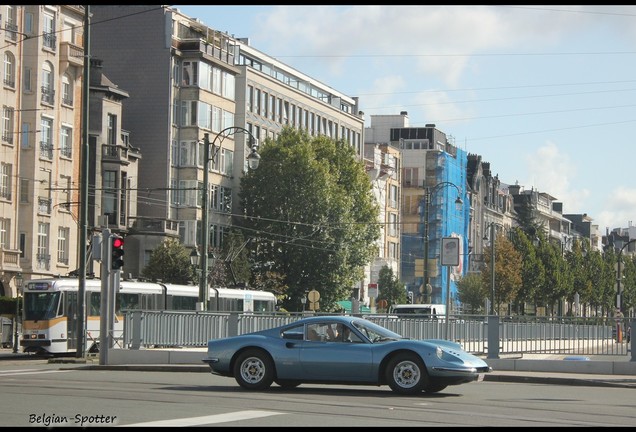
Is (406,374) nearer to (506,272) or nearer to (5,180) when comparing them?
(5,180)

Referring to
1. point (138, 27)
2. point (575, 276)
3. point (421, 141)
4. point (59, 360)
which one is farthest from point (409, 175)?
point (59, 360)

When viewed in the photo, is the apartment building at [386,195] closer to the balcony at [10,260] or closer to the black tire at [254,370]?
the balcony at [10,260]

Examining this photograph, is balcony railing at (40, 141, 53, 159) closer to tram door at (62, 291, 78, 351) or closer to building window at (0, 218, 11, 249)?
building window at (0, 218, 11, 249)

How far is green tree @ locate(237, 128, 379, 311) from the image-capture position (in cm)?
8412

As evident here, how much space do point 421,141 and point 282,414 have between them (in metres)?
124

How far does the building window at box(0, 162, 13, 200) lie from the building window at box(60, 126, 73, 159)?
15.2 ft

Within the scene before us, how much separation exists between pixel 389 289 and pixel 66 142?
42.5m

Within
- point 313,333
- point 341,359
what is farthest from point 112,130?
point 341,359

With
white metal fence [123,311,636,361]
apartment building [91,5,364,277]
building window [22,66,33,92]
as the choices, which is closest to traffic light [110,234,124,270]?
white metal fence [123,311,636,361]

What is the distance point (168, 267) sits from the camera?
72.9m

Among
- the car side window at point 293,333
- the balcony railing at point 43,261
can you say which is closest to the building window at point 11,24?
the balcony railing at point 43,261

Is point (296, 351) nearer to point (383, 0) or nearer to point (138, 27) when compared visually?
point (383, 0)

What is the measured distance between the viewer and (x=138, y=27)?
84312 millimetres

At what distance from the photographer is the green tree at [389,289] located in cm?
10688
